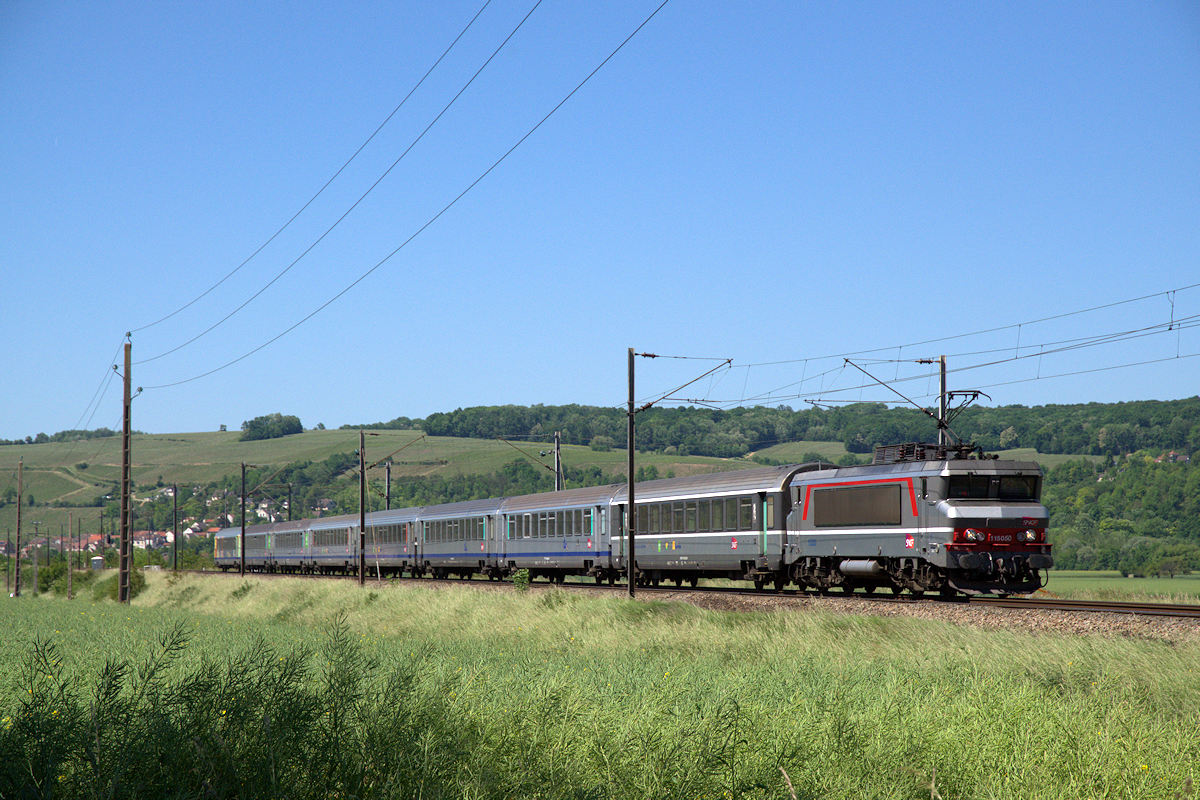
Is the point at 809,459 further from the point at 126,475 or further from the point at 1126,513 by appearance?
the point at 126,475

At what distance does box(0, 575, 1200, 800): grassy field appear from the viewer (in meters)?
7.09

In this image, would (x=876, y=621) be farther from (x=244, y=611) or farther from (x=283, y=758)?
(x=244, y=611)

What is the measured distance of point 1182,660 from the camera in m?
13.2

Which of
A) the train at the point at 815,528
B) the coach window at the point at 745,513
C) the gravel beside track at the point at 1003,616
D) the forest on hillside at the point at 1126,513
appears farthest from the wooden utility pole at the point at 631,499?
the forest on hillside at the point at 1126,513

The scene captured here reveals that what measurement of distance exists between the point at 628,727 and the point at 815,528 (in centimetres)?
2020

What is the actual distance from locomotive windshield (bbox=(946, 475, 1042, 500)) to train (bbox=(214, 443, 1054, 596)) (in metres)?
0.03

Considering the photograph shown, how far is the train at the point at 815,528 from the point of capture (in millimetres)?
24359

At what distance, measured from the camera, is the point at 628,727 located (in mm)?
8500

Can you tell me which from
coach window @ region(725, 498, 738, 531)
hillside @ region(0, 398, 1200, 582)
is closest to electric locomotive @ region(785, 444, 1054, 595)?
coach window @ region(725, 498, 738, 531)

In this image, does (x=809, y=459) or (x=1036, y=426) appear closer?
(x=1036, y=426)

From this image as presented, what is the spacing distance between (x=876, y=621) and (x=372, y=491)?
3166 inches

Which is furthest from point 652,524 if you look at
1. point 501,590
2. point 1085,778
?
point 1085,778

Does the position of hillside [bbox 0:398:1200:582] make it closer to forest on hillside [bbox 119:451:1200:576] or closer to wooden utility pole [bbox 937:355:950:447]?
forest on hillside [bbox 119:451:1200:576]

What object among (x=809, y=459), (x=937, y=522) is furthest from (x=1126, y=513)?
(x=937, y=522)
